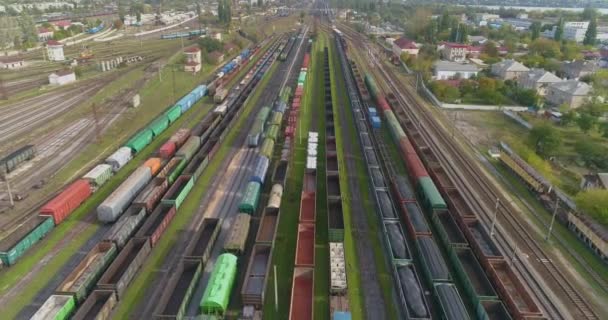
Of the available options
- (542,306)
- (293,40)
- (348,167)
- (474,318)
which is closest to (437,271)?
(474,318)

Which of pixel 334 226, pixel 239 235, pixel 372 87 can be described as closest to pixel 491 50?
pixel 372 87

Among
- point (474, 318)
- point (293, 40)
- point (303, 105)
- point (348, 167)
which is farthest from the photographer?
point (293, 40)

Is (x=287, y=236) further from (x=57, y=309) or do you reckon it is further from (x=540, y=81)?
(x=540, y=81)

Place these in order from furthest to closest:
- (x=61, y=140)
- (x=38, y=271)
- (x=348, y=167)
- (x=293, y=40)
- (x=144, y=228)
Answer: (x=293, y=40) → (x=61, y=140) → (x=348, y=167) → (x=144, y=228) → (x=38, y=271)

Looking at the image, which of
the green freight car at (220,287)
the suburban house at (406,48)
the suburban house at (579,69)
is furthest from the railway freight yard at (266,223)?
the suburban house at (406,48)

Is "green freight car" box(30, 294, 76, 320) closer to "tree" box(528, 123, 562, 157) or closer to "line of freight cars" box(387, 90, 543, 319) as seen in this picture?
"line of freight cars" box(387, 90, 543, 319)

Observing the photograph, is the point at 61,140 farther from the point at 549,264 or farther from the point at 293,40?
the point at 293,40

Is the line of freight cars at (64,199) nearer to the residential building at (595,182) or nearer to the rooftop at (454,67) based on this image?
the residential building at (595,182)

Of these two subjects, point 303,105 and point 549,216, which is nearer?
point 549,216
